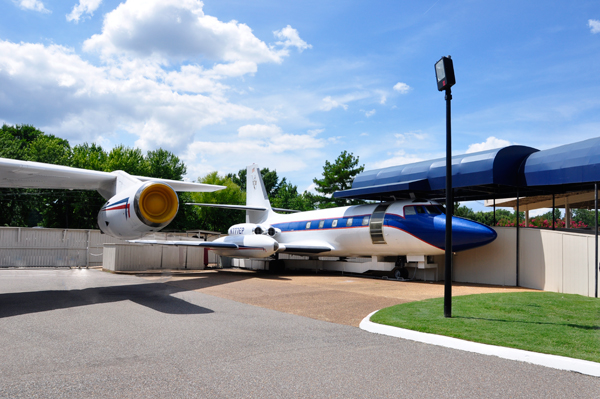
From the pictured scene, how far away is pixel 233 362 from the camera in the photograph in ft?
16.8

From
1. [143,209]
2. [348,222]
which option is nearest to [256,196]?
[348,222]

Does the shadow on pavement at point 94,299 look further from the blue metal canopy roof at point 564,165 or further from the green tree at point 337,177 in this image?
the green tree at point 337,177

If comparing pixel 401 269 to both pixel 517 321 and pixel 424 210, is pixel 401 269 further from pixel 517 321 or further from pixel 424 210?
pixel 517 321

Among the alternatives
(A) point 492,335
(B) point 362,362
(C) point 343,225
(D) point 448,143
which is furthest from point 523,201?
(B) point 362,362

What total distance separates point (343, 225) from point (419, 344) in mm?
13749

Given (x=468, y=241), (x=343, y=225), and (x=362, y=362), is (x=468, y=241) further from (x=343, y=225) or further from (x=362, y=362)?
(x=362, y=362)

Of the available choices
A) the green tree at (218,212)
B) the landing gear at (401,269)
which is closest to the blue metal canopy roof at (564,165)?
the landing gear at (401,269)

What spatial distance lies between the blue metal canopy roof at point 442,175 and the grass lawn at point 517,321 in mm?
5681

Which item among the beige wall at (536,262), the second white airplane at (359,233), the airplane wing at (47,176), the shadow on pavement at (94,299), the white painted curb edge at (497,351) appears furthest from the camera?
the second white airplane at (359,233)

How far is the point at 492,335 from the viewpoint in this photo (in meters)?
6.34

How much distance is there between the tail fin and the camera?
1046 inches

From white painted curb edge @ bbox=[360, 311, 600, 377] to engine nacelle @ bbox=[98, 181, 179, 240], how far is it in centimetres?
518

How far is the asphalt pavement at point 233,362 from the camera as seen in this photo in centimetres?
417

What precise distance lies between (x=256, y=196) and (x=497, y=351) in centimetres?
2215
